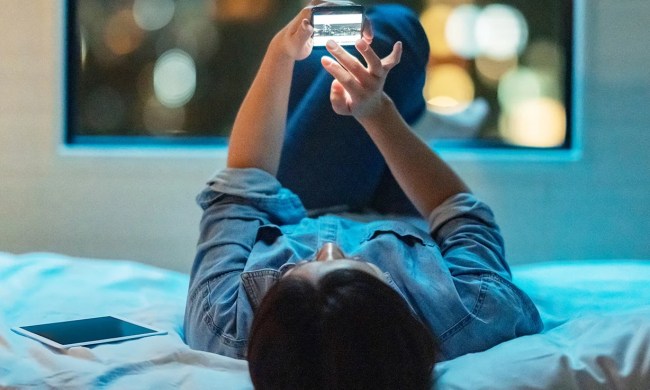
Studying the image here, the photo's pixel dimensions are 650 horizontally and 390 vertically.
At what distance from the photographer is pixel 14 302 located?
132 centimetres

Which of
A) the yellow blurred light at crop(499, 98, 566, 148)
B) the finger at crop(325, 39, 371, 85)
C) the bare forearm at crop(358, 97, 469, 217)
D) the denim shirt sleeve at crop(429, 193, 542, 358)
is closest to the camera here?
the denim shirt sleeve at crop(429, 193, 542, 358)

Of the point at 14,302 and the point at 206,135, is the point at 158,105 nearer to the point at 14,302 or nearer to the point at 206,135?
the point at 206,135

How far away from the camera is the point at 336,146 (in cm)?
150

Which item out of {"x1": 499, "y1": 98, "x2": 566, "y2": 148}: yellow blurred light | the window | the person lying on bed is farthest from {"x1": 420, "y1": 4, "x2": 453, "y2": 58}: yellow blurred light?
the person lying on bed

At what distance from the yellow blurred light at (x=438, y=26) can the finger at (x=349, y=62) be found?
35.3 inches

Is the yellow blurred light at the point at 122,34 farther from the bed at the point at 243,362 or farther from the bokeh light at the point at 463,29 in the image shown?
the bed at the point at 243,362

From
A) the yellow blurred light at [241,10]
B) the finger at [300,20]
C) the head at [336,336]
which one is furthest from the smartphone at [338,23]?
the yellow blurred light at [241,10]

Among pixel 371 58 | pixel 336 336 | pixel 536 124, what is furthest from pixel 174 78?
pixel 336 336

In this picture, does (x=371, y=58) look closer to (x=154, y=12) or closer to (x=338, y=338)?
(x=338, y=338)

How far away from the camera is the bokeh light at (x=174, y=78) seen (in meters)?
2.12

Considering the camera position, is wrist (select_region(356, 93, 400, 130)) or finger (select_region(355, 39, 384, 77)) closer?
finger (select_region(355, 39, 384, 77))

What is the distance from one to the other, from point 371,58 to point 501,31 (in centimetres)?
98

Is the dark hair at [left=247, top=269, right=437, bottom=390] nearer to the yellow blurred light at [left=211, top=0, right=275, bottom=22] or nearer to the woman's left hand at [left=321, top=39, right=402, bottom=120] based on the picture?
the woman's left hand at [left=321, top=39, right=402, bottom=120]

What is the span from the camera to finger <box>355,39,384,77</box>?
1.12 meters
